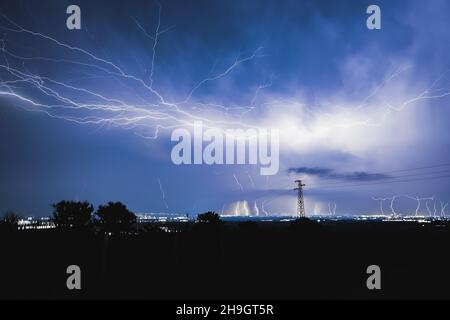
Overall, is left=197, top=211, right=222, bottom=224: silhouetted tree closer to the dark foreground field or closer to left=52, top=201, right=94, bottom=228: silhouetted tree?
the dark foreground field

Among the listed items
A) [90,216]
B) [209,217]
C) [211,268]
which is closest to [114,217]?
[90,216]

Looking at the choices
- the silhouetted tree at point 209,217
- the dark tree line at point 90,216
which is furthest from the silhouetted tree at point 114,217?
the silhouetted tree at point 209,217

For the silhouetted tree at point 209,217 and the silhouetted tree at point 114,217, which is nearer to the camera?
the silhouetted tree at point 209,217

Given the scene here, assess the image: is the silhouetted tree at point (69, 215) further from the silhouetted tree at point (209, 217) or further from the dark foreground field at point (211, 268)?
the silhouetted tree at point (209, 217)

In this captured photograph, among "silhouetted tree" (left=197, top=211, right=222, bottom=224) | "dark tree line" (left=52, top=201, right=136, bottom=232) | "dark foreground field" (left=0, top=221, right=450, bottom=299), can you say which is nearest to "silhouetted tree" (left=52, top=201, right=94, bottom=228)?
"dark tree line" (left=52, top=201, right=136, bottom=232)
